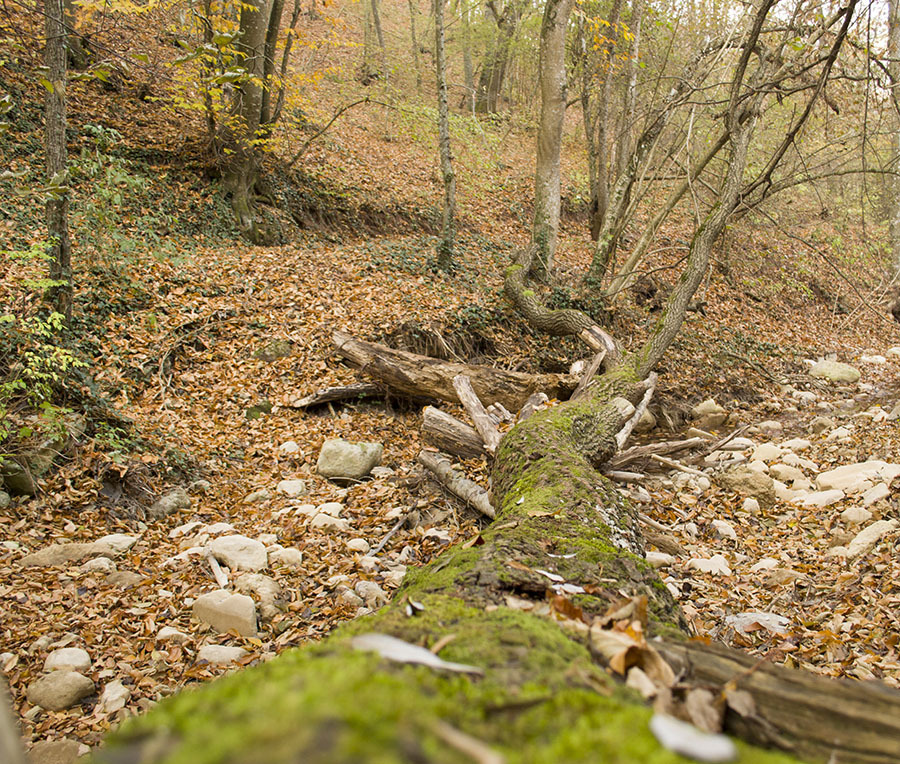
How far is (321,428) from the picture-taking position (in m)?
6.59

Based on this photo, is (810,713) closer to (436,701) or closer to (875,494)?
(436,701)

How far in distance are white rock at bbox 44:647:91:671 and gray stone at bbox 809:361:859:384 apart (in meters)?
11.0

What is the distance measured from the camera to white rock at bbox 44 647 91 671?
3.01 m

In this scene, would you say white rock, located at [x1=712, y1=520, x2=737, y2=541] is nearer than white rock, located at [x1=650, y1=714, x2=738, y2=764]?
No

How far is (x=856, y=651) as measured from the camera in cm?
305

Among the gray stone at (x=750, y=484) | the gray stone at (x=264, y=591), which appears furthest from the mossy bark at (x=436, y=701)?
the gray stone at (x=750, y=484)

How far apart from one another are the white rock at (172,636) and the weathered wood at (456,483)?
93.3 inches

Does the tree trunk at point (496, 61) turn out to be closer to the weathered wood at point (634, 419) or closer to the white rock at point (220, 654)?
the weathered wood at point (634, 419)

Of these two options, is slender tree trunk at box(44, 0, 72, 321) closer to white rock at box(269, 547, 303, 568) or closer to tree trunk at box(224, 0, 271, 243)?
white rock at box(269, 547, 303, 568)

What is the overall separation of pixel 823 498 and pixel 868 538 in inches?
41.4

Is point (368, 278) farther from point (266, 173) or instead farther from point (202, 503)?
point (202, 503)

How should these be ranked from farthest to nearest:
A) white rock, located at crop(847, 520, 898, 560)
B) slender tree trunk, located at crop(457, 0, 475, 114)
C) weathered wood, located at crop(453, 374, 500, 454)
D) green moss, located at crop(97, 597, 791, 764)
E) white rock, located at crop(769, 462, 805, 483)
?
slender tree trunk, located at crop(457, 0, 475, 114) → white rock, located at crop(769, 462, 805, 483) → weathered wood, located at crop(453, 374, 500, 454) → white rock, located at crop(847, 520, 898, 560) → green moss, located at crop(97, 597, 791, 764)

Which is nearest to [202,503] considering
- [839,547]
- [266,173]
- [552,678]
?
[552,678]

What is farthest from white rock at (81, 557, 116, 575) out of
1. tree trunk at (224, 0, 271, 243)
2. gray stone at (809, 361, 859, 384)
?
gray stone at (809, 361, 859, 384)
